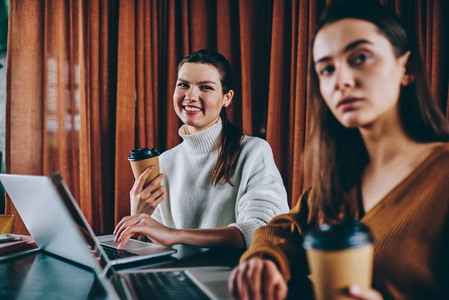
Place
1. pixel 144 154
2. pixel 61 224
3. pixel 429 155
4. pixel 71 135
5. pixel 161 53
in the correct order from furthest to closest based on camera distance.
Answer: pixel 161 53 → pixel 71 135 → pixel 144 154 → pixel 61 224 → pixel 429 155

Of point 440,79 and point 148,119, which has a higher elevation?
point 440,79

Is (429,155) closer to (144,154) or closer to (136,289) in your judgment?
(136,289)

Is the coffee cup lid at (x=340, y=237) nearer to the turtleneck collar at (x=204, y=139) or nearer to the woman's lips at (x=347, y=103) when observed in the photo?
the woman's lips at (x=347, y=103)

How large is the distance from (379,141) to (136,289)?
1.86 ft

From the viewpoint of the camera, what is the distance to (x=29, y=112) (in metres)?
2.34

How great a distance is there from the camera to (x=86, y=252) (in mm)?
981

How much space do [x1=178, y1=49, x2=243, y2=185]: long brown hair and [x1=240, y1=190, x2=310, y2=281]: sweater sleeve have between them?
0.71m

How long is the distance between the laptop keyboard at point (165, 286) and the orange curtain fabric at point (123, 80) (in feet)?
4.80

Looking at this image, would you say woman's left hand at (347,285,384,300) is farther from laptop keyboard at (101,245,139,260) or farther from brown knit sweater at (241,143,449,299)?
laptop keyboard at (101,245,139,260)

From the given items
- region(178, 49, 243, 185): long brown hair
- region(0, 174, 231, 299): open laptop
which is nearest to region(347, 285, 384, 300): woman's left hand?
region(0, 174, 231, 299): open laptop

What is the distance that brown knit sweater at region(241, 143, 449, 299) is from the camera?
675 mm

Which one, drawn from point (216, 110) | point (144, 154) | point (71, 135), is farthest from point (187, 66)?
point (71, 135)

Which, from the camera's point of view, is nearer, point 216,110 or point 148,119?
point 216,110

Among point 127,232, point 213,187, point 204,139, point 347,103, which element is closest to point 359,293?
point 347,103
